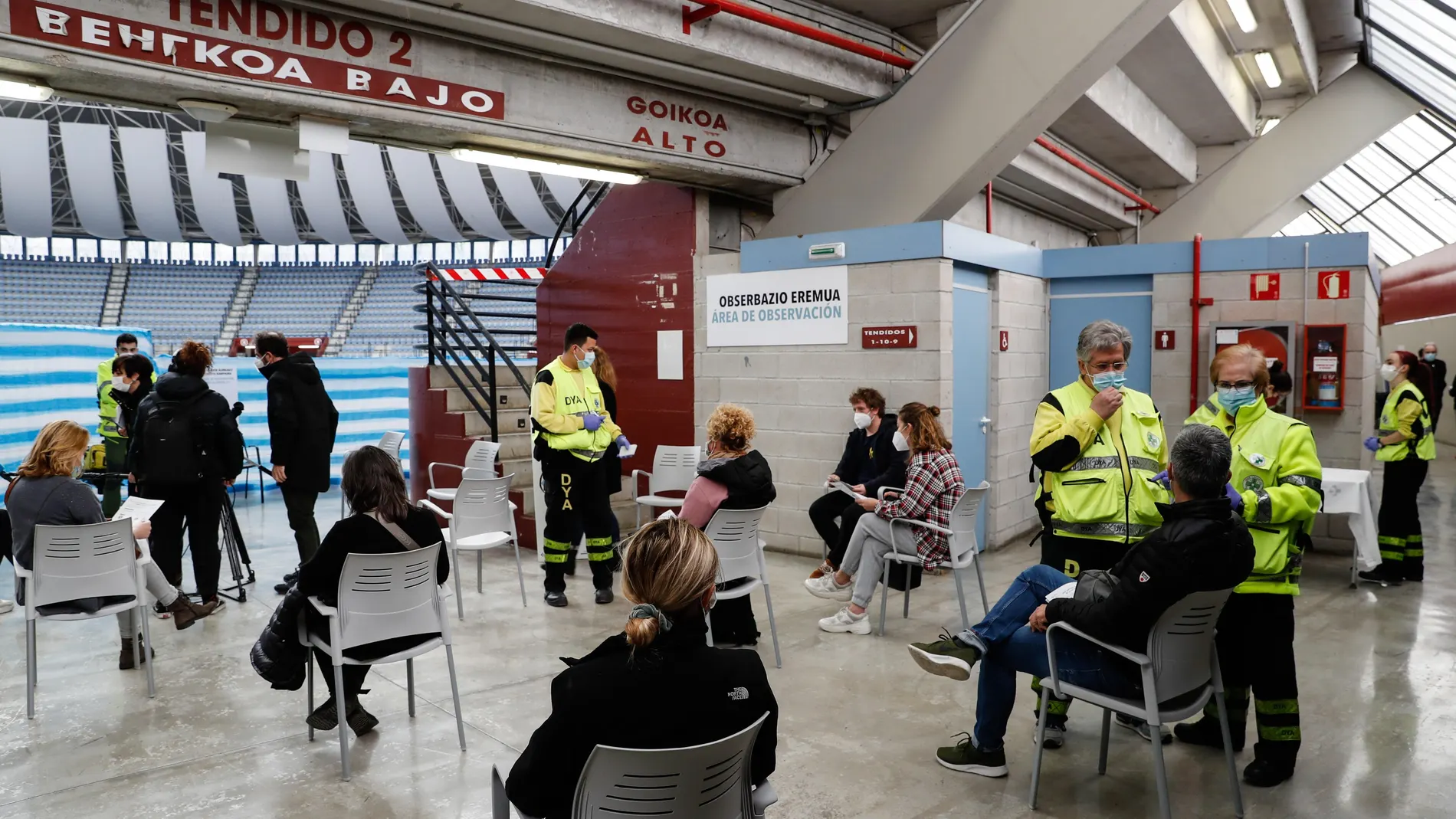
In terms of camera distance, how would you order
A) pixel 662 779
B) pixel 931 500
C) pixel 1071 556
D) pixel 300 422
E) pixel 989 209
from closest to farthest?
1. pixel 662 779
2. pixel 1071 556
3. pixel 931 500
4. pixel 300 422
5. pixel 989 209

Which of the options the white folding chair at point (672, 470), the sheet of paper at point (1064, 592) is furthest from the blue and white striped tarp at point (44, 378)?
the sheet of paper at point (1064, 592)

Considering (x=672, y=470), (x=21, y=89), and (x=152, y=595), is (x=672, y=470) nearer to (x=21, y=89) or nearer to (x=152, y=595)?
(x=152, y=595)

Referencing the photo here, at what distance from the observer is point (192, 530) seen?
4.91 metres

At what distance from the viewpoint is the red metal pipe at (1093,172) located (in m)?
8.38

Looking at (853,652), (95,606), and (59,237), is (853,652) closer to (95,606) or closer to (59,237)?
(95,606)

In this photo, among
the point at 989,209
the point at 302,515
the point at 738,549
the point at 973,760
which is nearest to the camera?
the point at 973,760

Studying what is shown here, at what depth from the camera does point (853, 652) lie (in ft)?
14.2

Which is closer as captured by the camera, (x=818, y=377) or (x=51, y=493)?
(x=51, y=493)

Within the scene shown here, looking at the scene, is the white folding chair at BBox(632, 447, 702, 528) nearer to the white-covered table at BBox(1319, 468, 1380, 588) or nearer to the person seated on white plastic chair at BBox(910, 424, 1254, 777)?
the person seated on white plastic chair at BBox(910, 424, 1254, 777)

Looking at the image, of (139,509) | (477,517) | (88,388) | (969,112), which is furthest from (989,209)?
(88,388)

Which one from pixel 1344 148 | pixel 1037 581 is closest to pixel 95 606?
pixel 1037 581

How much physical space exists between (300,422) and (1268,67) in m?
9.18

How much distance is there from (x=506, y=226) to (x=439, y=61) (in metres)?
23.6

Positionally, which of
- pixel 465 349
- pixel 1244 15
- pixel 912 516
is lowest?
pixel 912 516
